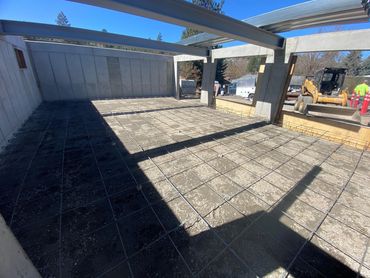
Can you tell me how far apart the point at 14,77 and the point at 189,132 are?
560 centimetres

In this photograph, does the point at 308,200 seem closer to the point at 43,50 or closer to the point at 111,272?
the point at 111,272

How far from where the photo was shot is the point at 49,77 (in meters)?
8.12

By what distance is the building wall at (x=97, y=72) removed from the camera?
803 cm

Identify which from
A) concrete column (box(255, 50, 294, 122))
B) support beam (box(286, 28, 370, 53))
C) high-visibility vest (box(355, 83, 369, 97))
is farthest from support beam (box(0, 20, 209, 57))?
high-visibility vest (box(355, 83, 369, 97))

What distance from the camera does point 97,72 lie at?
365 inches

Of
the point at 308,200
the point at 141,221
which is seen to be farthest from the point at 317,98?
the point at 141,221

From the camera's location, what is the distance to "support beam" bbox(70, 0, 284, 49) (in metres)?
2.75

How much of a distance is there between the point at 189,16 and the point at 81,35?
4468 millimetres

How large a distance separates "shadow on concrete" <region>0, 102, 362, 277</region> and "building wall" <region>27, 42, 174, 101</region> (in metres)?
7.75

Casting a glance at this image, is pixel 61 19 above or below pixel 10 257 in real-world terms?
above

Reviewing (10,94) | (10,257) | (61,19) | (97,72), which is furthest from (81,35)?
(61,19)

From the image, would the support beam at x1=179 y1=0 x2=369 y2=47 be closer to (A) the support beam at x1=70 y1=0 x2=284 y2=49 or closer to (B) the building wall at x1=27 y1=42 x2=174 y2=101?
(A) the support beam at x1=70 y1=0 x2=284 y2=49

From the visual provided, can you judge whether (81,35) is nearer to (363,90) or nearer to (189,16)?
(189,16)

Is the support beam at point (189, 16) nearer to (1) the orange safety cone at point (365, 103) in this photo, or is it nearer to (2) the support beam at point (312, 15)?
(2) the support beam at point (312, 15)
